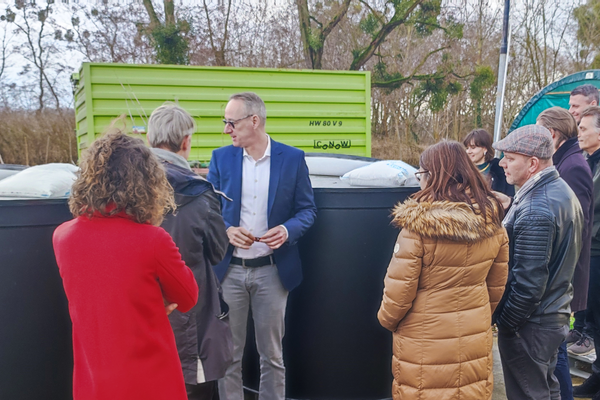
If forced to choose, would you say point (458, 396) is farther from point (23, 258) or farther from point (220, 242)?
point (23, 258)

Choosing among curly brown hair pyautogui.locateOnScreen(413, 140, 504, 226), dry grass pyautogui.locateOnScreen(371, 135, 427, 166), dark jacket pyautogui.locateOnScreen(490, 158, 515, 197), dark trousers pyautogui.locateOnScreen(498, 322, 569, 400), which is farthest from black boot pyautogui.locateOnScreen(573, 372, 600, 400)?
dry grass pyautogui.locateOnScreen(371, 135, 427, 166)

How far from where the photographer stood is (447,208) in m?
1.99

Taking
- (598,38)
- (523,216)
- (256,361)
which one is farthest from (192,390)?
(598,38)

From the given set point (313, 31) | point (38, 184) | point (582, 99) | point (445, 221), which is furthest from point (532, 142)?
point (313, 31)

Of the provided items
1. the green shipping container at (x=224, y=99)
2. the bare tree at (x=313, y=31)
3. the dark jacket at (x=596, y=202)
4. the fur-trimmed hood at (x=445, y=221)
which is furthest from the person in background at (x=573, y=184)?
the bare tree at (x=313, y=31)

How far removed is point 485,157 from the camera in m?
3.97

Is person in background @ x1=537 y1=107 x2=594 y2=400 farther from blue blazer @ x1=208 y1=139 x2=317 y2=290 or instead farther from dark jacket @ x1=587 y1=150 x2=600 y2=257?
blue blazer @ x1=208 y1=139 x2=317 y2=290

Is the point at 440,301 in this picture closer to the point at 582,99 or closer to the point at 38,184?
the point at 38,184

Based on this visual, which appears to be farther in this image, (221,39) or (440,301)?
(221,39)

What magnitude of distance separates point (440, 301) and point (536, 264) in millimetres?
540

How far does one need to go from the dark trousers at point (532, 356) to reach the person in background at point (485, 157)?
179cm

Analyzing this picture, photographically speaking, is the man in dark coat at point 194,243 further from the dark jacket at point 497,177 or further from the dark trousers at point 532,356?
the dark jacket at point 497,177

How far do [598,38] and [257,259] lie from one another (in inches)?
634

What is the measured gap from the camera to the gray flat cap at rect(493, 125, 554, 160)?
2.34 metres
